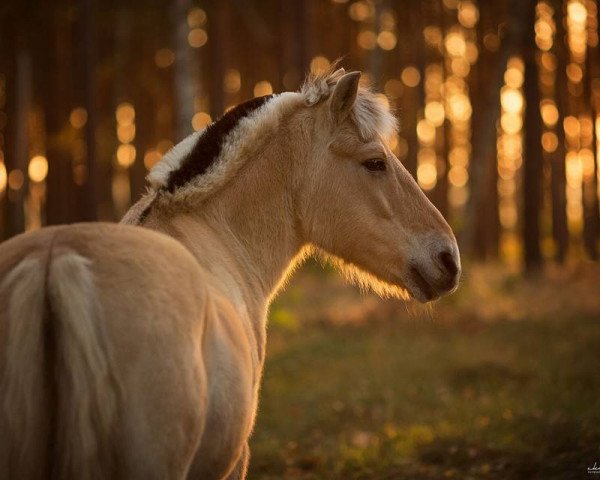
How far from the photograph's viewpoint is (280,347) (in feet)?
39.2

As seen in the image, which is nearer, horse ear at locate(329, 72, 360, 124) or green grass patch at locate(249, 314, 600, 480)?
horse ear at locate(329, 72, 360, 124)

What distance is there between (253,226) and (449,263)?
1.16 metres

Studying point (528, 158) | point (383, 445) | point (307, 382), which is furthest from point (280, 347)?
point (528, 158)

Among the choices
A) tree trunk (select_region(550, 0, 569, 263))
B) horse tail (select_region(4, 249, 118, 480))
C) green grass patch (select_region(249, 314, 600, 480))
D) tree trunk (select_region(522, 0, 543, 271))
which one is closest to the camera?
horse tail (select_region(4, 249, 118, 480))

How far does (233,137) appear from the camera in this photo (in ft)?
13.1

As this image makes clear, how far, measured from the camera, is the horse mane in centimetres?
377

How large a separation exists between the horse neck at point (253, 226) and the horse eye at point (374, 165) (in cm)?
39

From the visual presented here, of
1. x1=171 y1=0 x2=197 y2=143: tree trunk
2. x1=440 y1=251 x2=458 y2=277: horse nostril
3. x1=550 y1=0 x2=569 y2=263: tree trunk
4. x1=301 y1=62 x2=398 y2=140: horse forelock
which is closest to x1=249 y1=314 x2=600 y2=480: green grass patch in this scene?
x1=440 y1=251 x2=458 y2=277: horse nostril

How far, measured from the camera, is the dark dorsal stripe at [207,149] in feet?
12.4

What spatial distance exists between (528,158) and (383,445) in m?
14.8

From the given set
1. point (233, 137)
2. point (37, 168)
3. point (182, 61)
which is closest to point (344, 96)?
point (233, 137)

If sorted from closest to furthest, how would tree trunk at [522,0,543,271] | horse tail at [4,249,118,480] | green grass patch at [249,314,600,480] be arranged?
horse tail at [4,249,118,480] < green grass patch at [249,314,600,480] < tree trunk at [522,0,543,271]

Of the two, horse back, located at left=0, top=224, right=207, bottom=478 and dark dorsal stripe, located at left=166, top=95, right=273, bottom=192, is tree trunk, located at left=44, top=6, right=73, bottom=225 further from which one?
horse back, located at left=0, top=224, right=207, bottom=478

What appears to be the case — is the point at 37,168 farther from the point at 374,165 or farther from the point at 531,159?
the point at 374,165
